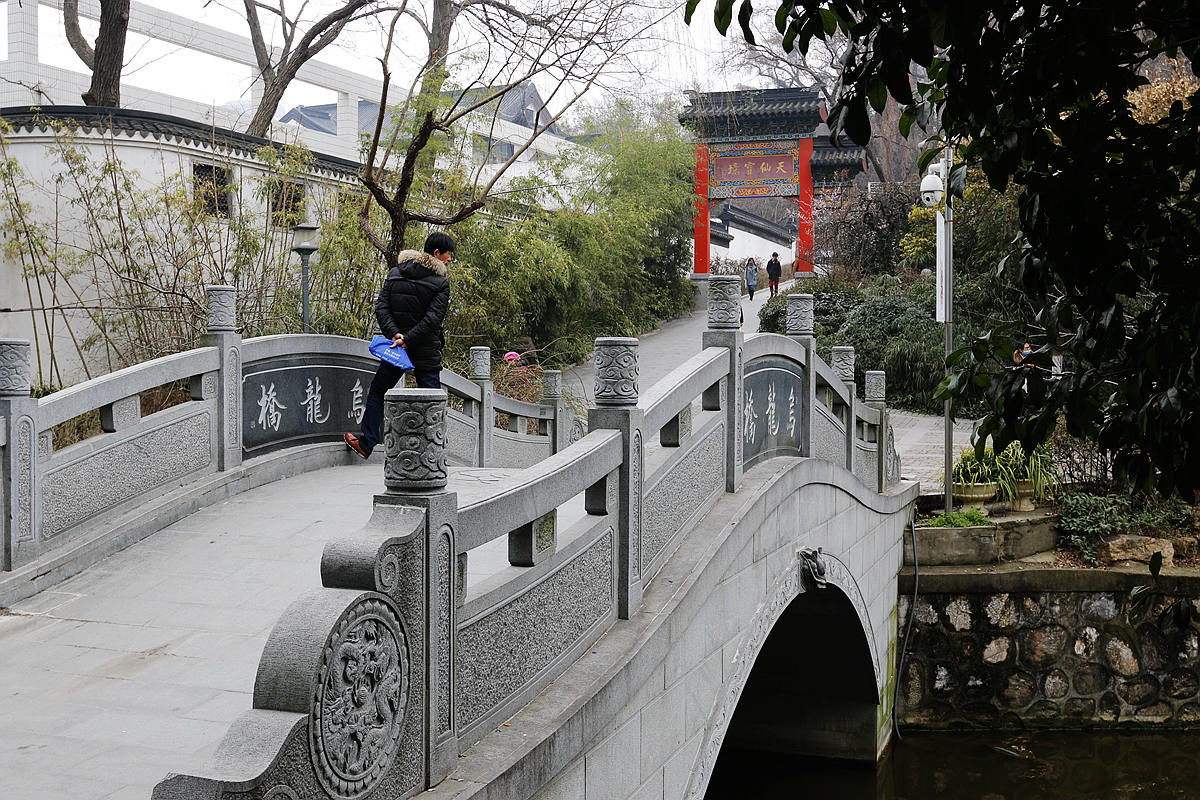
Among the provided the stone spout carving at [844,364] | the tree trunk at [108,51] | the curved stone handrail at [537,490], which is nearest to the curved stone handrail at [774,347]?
the stone spout carving at [844,364]

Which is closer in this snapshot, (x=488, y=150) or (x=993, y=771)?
(x=993, y=771)

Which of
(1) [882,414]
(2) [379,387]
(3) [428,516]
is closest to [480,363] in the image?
(2) [379,387]

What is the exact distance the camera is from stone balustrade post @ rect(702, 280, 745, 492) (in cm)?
542

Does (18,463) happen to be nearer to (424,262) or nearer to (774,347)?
(424,262)

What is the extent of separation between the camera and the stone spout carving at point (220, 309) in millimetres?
6129

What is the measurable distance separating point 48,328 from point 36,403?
5.06 m

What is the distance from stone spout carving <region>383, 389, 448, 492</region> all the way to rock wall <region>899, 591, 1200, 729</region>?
7750mm

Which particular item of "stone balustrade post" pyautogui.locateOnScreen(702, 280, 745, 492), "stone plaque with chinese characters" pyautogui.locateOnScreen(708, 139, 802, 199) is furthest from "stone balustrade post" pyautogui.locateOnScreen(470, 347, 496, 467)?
"stone plaque with chinese characters" pyautogui.locateOnScreen(708, 139, 802, 199)

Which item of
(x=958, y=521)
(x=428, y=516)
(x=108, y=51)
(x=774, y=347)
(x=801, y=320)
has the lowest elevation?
(x=958, y=521)

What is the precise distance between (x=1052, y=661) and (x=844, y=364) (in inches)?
144

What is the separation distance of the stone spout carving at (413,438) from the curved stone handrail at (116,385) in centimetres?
276

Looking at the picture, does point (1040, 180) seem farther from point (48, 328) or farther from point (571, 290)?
point (571, 290)

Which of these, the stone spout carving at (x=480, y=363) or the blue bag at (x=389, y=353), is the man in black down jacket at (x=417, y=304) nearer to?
the blue bag at (x=389, y=353)

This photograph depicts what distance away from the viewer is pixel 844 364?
833cm
